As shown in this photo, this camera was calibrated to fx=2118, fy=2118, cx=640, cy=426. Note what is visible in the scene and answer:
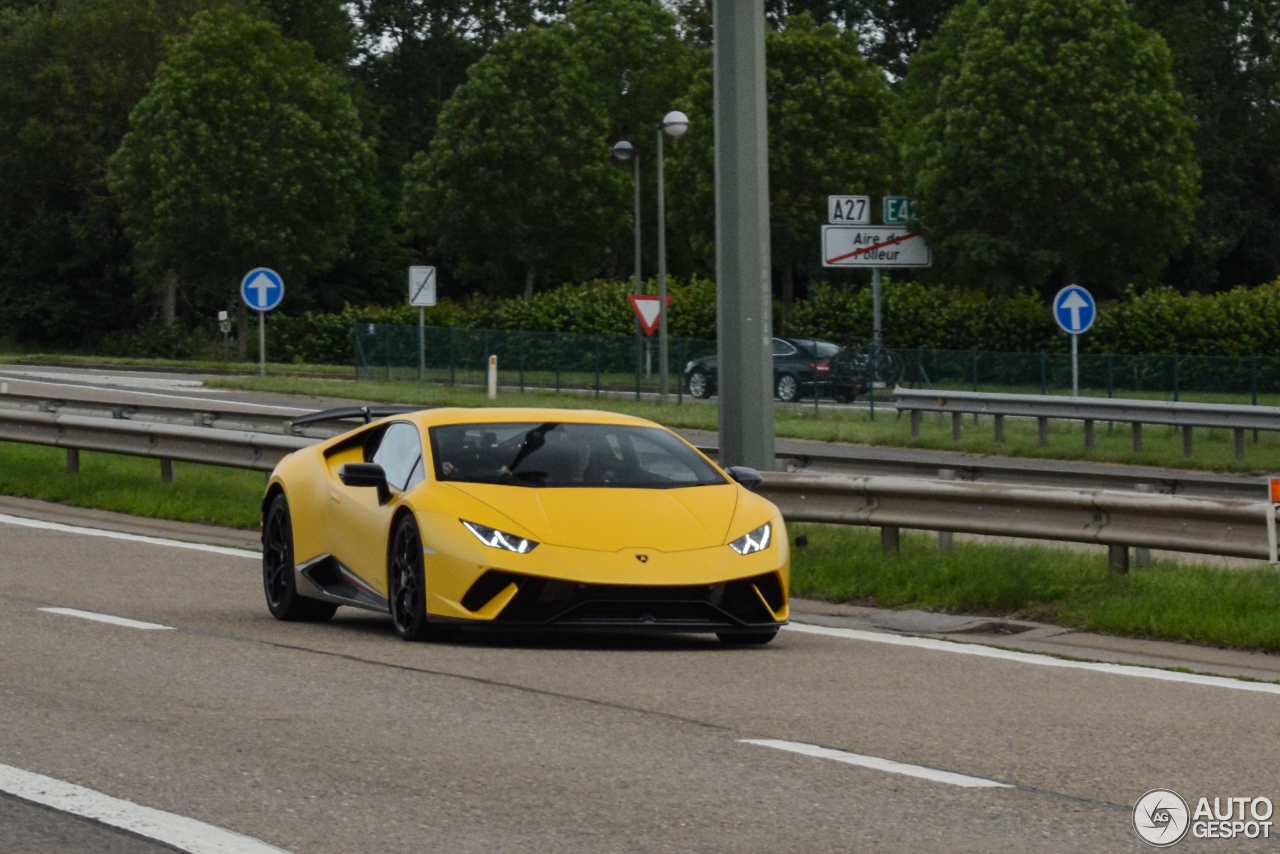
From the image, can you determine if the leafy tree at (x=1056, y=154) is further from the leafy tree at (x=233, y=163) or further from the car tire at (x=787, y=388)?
the leafy tree at (x=233, y=163)

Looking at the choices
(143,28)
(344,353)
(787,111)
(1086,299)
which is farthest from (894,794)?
(143,28)

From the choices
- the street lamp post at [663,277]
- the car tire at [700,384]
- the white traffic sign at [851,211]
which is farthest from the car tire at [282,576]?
the car tire at [700,384]

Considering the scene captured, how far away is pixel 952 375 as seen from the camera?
38.9m

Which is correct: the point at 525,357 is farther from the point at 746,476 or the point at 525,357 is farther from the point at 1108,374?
the point at 746,476

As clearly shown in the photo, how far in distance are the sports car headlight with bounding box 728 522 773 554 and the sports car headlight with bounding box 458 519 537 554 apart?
960 mm

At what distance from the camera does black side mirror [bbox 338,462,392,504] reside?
33.6ft

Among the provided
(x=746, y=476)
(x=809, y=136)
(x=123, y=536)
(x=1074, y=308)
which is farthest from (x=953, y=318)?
(x=746, y=476)

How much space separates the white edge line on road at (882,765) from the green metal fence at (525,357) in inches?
1329

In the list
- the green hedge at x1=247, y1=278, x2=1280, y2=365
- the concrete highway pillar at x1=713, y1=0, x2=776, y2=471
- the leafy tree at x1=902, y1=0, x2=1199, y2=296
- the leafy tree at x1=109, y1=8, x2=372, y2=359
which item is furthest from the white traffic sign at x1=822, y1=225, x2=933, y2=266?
the leafy tree at x1=109, y1=8, x2=372, y2=359

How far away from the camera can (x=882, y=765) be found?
6672 mm

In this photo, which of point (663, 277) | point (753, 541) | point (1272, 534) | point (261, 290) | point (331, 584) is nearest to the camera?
point (753, 541)

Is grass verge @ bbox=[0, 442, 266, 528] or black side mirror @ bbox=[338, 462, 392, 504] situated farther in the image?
grass verge @ bbox=[0, 442, 266, 528]

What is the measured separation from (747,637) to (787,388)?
97.7 feet

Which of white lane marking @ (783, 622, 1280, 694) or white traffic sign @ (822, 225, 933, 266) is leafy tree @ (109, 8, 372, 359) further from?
white lane marking @ (783, 622, 1280, 694)
